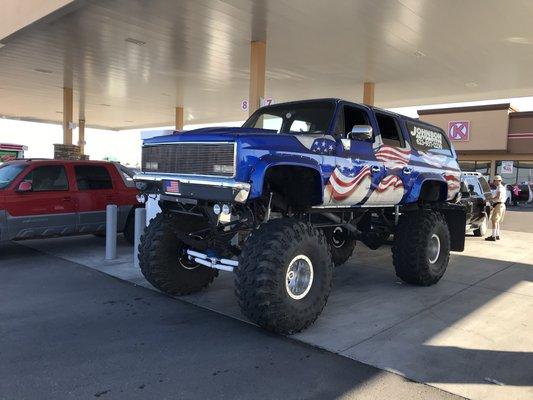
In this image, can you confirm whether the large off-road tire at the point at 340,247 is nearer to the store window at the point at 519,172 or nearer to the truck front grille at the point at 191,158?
the truck front grille at the point at 191,158

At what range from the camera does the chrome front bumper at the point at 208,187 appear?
462cm

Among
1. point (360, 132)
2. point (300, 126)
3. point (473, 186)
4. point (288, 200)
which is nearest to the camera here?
point (360, 132)

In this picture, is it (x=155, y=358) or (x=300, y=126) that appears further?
(x=300, y=126)

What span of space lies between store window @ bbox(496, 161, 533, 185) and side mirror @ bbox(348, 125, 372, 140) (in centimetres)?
2887

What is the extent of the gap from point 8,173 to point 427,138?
24.2 feet

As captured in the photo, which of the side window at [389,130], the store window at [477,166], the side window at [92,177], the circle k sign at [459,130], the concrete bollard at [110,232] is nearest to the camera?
the side window at [389,130]

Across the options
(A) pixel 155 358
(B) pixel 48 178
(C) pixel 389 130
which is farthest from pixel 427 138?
(B) pixel 48 178

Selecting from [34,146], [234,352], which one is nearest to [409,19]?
[234,352]

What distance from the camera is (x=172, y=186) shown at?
209 inches

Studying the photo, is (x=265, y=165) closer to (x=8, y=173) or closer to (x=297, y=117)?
(x=297, y=117)

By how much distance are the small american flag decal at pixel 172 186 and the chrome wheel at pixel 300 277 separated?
4.89 feet

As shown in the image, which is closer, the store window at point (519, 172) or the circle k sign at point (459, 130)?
the store window at point (519, 172)

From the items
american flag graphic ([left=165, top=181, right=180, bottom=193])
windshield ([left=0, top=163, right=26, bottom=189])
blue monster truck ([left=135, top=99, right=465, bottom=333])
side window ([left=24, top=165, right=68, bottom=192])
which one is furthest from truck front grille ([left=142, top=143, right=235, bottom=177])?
windshield ([left=0, top=163, right=26, bottom=189])

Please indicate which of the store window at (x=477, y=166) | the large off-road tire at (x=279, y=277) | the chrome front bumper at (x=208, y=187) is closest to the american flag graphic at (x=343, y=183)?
the large off-road tire at (x=279, y=277)
